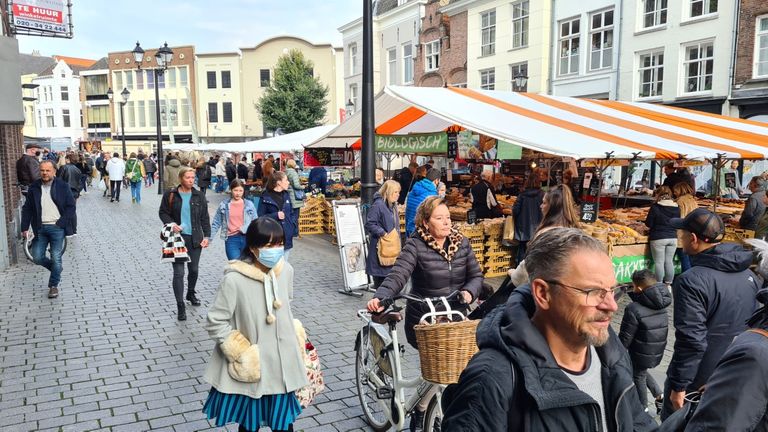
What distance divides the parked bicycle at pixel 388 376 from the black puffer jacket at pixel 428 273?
104 mm

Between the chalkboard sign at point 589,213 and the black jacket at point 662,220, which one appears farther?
the chalkboard sign at point 589,213

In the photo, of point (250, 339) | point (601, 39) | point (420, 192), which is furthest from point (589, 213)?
point (601, 39)

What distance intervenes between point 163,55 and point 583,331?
21.6 meters

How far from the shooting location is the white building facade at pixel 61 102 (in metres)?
67.4

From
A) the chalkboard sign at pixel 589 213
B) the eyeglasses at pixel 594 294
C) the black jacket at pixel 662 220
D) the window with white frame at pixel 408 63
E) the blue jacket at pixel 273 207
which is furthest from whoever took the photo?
the window with white frame at pixel 408 63

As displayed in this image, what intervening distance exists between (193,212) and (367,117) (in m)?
2.85

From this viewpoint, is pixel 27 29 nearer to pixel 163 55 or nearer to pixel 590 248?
pixel 163 55

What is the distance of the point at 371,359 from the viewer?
421 cm

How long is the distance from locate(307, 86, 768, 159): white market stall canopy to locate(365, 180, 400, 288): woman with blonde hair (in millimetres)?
1527

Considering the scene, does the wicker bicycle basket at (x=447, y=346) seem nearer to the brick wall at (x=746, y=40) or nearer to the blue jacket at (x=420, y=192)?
the blue jacket at (x=420, y=192)

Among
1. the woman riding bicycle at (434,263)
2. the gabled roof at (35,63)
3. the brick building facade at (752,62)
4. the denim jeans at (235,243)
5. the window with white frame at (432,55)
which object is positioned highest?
the gabled roof at (35,63)

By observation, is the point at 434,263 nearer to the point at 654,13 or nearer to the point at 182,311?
the point at 182,311

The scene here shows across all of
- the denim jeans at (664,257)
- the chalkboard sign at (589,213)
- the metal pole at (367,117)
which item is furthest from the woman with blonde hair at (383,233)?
the denim jeans at (664,257)

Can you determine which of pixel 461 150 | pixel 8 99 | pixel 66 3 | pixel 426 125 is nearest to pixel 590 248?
pixel 461 150
